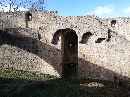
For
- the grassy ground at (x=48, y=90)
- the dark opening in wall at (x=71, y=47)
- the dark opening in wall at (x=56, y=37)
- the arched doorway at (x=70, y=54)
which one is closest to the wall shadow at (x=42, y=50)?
the dark opening in wall at (x=56, y=37)

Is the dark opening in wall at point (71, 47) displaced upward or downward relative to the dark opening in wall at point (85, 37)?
downward

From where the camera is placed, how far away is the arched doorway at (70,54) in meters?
22.5

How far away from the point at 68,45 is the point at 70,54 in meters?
0.86

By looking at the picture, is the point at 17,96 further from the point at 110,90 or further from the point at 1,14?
the point at 1,14

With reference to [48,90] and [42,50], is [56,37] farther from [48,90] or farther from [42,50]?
[48,90]

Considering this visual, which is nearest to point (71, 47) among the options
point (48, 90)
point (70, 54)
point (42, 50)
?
point (70, 54)

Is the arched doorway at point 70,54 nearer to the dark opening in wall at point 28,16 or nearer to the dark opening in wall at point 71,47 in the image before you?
the dark opening in wall at point 71,47

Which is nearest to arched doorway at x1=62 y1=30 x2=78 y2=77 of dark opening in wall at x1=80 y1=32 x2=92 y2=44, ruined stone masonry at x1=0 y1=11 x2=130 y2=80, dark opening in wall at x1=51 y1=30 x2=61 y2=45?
ruined stone masonry at x1=0 y1=11 x2=130 y2=80

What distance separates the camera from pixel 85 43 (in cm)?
2033

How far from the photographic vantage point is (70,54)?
74.8 feet

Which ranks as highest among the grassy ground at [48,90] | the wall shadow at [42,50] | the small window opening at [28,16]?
the small window opening at [28,16]

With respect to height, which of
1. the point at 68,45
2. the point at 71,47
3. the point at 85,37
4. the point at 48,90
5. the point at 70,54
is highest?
the point at 85,37

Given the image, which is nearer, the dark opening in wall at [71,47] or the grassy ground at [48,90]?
the grassy ground at [48,90]

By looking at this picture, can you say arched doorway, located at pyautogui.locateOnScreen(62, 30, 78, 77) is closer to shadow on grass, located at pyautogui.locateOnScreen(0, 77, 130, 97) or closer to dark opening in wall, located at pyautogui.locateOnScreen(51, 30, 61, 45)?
dark opening in wall, located at pyautogui.locateOnScreen(51, 30, 61, 45)
